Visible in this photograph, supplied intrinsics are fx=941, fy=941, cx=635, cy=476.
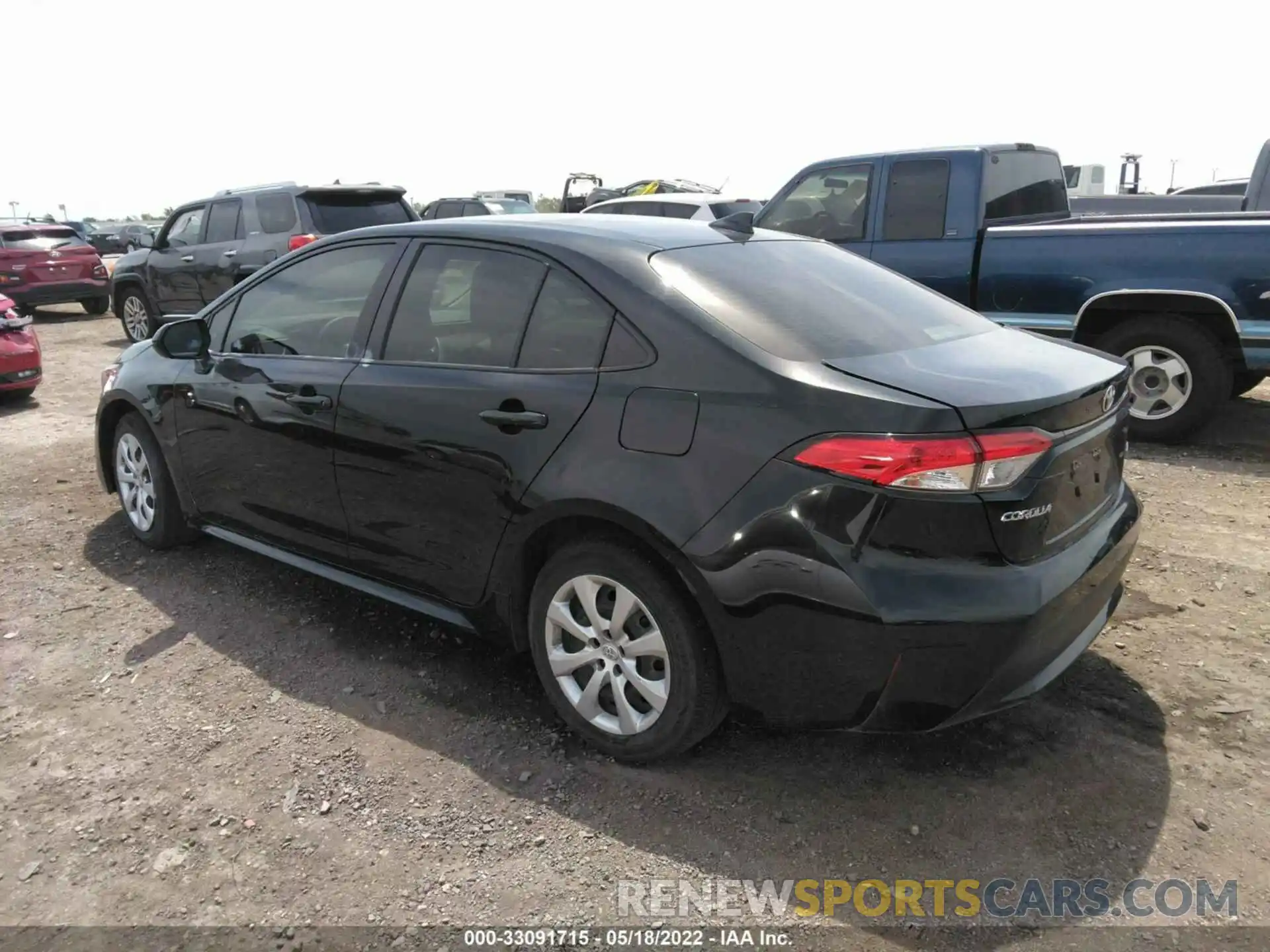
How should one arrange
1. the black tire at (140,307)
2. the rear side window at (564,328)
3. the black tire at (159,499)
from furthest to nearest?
the black tire at (140,307)
the black tire at (159,499)
the rear side window at (564,328)

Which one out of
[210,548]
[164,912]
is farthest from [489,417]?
[210,548]

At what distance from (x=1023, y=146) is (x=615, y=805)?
672cm

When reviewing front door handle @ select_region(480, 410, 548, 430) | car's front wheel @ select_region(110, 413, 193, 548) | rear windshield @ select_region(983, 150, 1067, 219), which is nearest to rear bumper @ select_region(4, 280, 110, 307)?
car's front wheel @ select_region(110, 413, 193, 548)

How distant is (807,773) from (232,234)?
9721mm

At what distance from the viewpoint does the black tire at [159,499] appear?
15.0ft

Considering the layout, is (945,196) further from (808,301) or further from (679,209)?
(679,209)

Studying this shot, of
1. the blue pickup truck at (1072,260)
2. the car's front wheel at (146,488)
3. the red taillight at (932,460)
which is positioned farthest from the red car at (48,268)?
the red taillight at (932,460)

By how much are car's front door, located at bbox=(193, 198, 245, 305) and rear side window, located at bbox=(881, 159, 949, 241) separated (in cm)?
689

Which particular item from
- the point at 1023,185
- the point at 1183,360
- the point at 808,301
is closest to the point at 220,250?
the point at 1023,185

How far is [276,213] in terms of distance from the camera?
9.93m

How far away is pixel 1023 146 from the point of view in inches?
295

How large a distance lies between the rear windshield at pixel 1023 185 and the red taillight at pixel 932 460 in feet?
17.1

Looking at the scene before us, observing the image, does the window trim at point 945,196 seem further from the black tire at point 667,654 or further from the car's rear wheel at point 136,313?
the car's rear wheel at point 136,313
